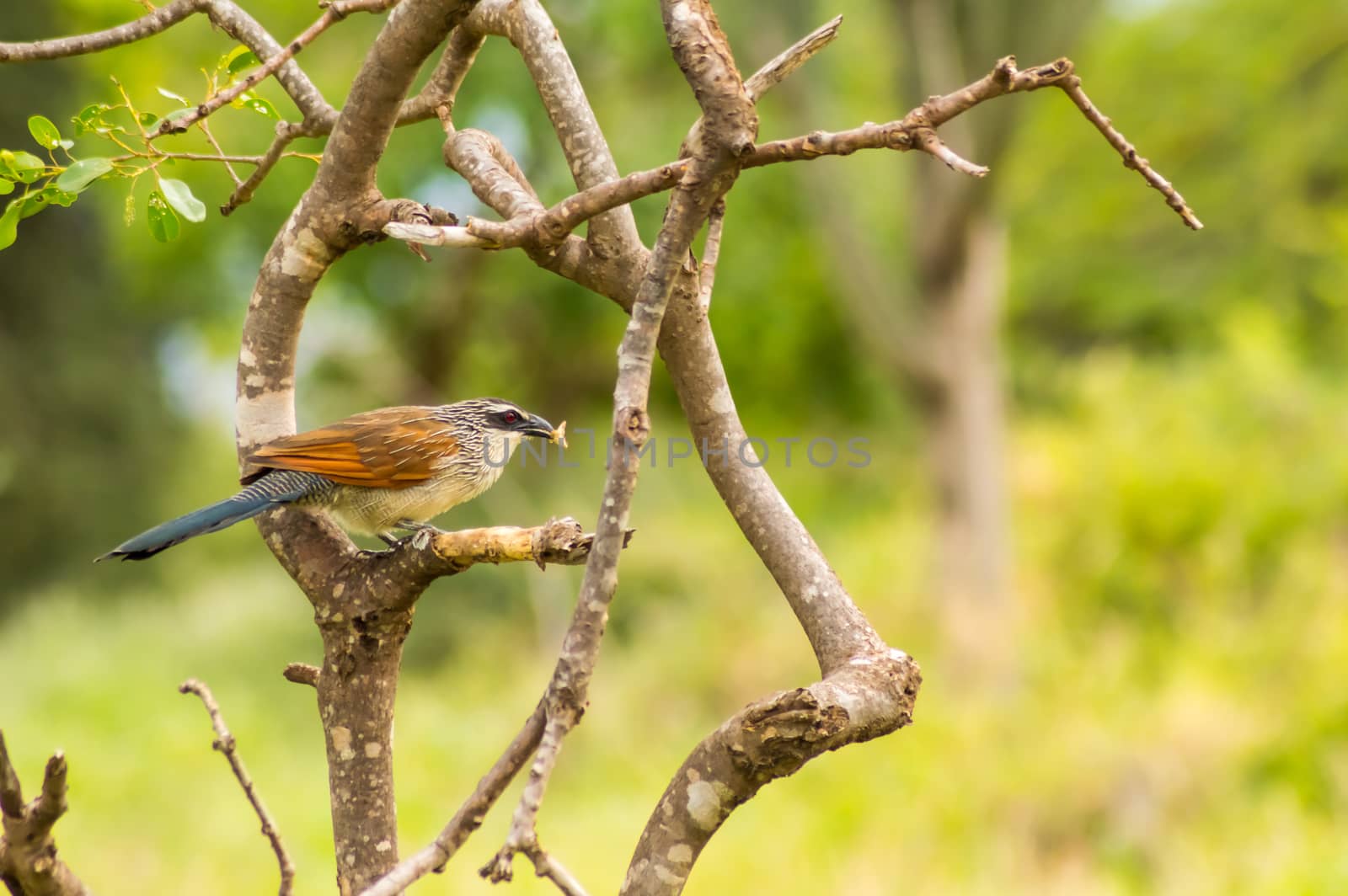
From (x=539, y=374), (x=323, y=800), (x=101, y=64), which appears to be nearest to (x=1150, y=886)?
(x=323, y=800)

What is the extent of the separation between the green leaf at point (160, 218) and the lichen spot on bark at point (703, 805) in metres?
1.06

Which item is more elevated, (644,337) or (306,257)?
(306,257)

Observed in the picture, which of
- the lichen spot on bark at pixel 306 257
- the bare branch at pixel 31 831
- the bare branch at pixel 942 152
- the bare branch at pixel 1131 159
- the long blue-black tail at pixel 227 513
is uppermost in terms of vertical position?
the bare branch at pixel 1131 159

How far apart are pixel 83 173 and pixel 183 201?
16 centimetres

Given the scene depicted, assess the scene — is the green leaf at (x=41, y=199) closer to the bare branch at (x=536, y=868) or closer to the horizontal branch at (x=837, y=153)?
the horizontal branch at (x=837, y=153)

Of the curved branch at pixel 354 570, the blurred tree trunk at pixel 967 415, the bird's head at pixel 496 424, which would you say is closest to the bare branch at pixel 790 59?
the curved branch at pixel 354 570

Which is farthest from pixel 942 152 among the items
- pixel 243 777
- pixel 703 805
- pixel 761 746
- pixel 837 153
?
pixel 243 777

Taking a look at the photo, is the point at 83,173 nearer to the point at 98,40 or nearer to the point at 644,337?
the point at 98,40

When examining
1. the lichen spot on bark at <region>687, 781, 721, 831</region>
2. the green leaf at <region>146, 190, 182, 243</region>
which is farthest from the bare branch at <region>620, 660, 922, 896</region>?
the green leaf at <region>146, 190, 182, 243</region>

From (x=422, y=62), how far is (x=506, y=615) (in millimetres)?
8175

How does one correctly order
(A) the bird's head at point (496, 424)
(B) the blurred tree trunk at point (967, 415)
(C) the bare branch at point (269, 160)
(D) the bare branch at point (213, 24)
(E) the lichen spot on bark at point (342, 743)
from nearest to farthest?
(D) the bare branch at point (213, 24)
(E) the lichen spot on bark at point (342, 743)
(C) the bare branch at point (269, 160)
(A) the bird's head at point (496, 424)
(B) the blurred tree trunk at point (967, 415)

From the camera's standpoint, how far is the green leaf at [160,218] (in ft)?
5.67

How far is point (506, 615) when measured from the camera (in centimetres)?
957

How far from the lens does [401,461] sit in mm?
A: 2703
